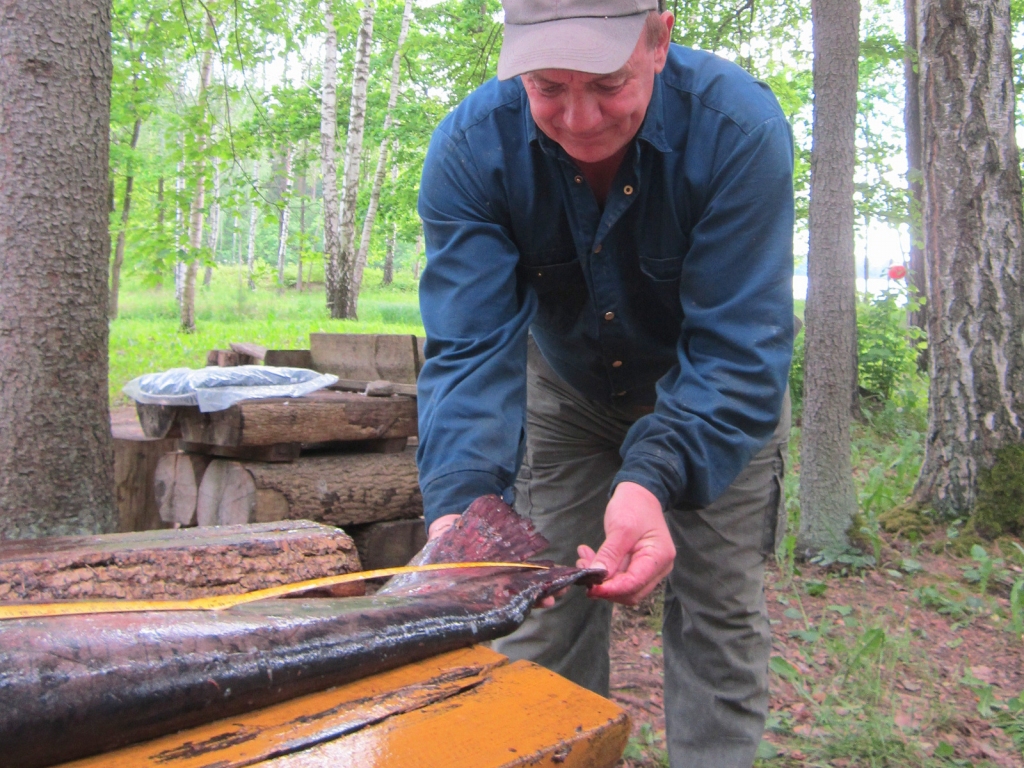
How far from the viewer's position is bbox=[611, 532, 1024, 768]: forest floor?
286 centimetres

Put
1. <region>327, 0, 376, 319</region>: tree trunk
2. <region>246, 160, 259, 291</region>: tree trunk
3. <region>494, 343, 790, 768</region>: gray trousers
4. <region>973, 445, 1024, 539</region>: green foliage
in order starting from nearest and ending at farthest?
<region>494, 343, 790, 768</region>: gray trousers < <region>973, 445, 1024, 539</region>: green foliage < <region>246, 160, 259, 291</region>: tree trunk < <region>327, 0, 376, 319</region>: tree trunk

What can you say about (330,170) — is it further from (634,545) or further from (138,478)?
(634,545)

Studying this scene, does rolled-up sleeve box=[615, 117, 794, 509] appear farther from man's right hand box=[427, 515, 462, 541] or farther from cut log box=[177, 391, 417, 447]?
cut log box=[177, 391, 417, 447]

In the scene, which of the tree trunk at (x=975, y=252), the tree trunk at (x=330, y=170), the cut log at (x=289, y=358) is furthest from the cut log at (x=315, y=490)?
the tree trunk at (x=330, y=170)

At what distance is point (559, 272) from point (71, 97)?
75.2 inches

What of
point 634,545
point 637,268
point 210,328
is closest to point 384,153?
point 210,328

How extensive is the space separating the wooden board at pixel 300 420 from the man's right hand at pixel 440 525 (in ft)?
5.96

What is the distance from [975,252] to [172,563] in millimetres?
4660

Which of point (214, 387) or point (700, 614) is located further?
point (214, 387)

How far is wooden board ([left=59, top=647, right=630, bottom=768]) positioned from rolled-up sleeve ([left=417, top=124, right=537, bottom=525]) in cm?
75

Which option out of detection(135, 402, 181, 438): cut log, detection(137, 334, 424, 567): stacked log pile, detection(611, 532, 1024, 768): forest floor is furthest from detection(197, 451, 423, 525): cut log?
detection(611, 532, 1024, 768): forest floor

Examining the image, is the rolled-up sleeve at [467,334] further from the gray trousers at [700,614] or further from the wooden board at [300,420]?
the wooden board at [300,420]

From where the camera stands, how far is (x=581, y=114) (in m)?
1.82

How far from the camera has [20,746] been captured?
2.86 ft
